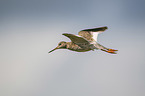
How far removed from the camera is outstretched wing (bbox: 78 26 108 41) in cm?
1058

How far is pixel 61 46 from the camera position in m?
10.3

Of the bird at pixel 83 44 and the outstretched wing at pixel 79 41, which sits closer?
the outstretched wing at pixel 79 41

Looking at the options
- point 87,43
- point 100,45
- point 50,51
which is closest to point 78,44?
point 87,43

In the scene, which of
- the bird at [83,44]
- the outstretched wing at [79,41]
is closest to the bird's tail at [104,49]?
the bird at [83,44]

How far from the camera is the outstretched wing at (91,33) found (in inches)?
416

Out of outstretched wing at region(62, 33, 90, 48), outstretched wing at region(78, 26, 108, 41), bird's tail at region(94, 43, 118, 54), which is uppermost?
outstretched wing at region(78, 26, 108, 41)

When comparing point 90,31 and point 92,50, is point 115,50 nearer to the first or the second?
point 92,50

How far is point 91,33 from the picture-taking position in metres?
10.9

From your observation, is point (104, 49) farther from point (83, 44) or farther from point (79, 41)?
point (79, 41)

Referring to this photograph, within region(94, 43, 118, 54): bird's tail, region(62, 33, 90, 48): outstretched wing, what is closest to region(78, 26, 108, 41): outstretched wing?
region(94, 43, 118, 54): bird's tail

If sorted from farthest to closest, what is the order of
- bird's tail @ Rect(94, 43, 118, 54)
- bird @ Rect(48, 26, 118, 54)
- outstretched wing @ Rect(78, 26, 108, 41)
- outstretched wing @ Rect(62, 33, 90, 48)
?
outstretched wing @ Rect(78, 26, 108, 41), bird's tail @ Rect(94, 43, 118, 54), bird @ Rect(48, 26, 118, 54), outstretched wing @ Rect(62, 33, 90, 48)

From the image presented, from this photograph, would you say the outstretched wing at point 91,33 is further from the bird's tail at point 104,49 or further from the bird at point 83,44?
the bird's tail at point 104,49

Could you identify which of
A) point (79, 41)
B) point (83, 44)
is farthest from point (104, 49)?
point (79, 41)

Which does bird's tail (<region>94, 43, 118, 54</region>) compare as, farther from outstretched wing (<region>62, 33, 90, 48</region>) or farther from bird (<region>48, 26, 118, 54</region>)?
outstretched wing (<region>62, 33, 90, 48</region>)
